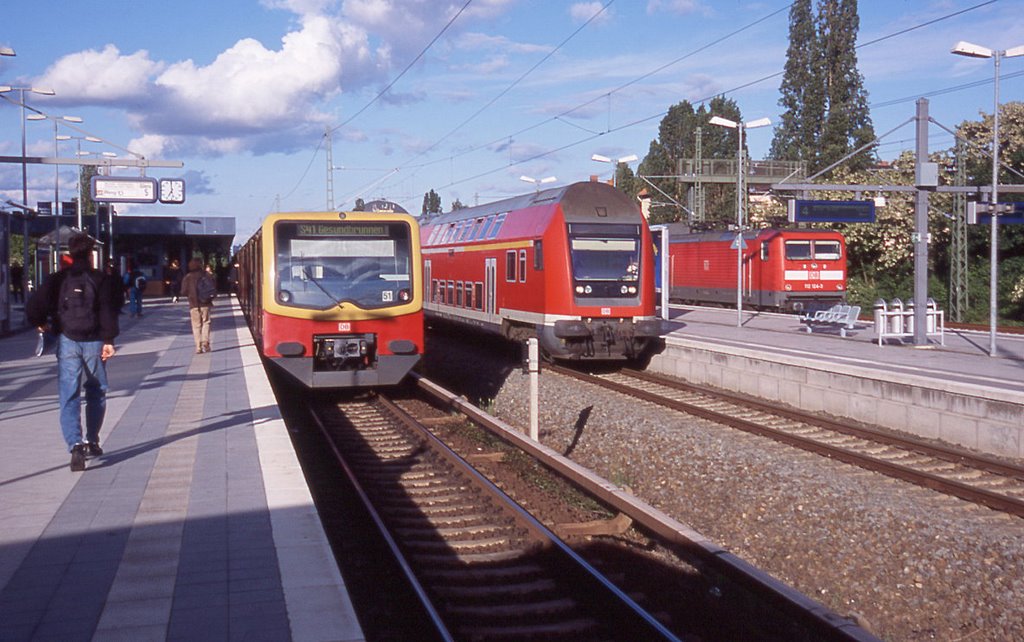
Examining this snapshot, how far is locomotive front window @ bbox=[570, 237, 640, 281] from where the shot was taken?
58.4ft

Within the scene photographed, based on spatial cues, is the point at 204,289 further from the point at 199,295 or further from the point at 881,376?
the point at 881,376

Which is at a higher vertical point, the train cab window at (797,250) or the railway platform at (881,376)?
the train cab window at (797,250)

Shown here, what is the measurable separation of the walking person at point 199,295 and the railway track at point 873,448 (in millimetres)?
7462

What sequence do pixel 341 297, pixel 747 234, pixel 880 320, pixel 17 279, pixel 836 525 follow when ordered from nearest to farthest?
1. pixel 836 525
2. pixel 341 297
3. pixel 880 320
4. pixel 747 234
5. pixel 17 279

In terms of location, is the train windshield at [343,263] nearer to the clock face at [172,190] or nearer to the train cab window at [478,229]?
the train cab window at [478,229]

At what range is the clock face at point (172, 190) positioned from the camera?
36.3m

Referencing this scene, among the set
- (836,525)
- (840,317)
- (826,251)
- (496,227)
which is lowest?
(836,525)

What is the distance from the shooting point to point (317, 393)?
52.8 feet

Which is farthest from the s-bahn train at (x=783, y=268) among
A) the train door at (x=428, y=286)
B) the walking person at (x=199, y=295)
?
the walking person at (x=199, y=295)

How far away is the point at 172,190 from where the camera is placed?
121ft

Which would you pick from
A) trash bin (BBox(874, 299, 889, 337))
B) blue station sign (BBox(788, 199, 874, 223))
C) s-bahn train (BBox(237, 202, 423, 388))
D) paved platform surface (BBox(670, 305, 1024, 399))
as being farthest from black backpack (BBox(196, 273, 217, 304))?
trash bin (BBox(874, 299, 889, 337))

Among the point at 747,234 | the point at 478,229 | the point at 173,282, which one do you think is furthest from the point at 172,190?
the point at 747,234

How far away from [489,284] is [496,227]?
119 centimetres

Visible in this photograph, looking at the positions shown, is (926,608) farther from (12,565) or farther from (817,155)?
(817,155)
